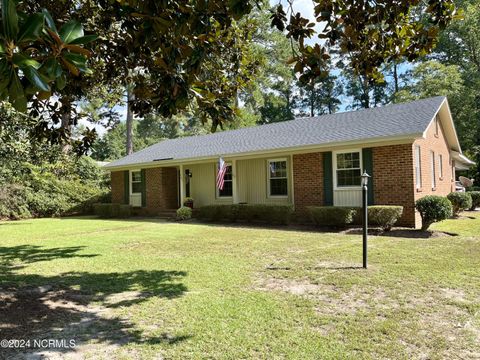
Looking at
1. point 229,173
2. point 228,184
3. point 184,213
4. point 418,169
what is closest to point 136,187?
point 184,213

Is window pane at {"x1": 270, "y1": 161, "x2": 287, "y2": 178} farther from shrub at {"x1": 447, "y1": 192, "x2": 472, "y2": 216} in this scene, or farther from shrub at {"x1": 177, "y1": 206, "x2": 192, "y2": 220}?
shrub at {"x1": 447, "y1": 192, "x2": 472, "y2": 216}

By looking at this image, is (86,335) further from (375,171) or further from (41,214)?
(41,214)

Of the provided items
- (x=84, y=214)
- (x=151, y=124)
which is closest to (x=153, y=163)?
(x=84, y=214)

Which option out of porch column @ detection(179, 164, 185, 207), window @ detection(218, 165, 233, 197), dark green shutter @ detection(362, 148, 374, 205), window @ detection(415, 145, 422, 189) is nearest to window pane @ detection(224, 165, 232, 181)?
window @ detection(218, 165, 233, 197)

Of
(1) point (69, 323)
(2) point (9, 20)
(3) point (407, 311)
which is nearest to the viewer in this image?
(2) point (9, 20)

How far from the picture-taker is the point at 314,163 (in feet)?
45.2

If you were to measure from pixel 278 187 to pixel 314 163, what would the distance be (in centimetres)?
257

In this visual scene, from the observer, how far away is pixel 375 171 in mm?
12320

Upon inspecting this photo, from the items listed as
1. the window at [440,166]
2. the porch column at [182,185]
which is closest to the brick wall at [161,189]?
the porch column at [182,185]

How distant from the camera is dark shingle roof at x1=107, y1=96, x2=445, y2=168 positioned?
12.7 m

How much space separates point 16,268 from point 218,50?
5453 millimetres

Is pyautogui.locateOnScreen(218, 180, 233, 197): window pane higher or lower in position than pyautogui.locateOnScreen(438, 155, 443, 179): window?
lower

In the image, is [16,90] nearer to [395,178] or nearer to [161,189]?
[395,178]

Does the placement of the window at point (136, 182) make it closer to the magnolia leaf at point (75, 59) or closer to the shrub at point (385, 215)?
the shrub at point (385, 215)
